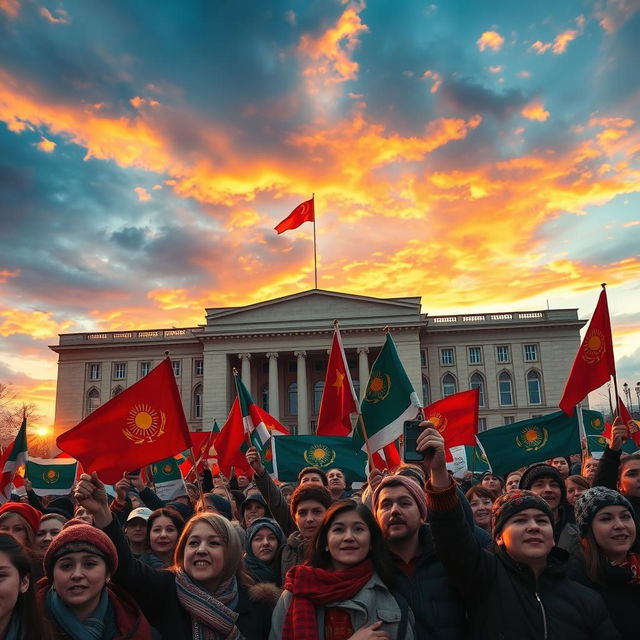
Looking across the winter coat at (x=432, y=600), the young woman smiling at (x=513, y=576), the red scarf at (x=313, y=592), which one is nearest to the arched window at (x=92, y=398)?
the red scarf at (x=313, y=592)

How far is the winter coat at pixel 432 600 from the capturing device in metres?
3.35

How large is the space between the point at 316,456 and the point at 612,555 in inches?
337

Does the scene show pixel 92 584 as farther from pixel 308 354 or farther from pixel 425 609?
pixel 308 354

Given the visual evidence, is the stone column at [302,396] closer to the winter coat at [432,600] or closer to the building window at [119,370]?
the building window at [119,370]

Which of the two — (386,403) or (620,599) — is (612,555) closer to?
(620,599)

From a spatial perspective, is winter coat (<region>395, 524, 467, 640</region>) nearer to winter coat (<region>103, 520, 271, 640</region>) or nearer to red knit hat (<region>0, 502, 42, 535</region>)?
winter coat (<region>103, 520, 271, 640</region>)

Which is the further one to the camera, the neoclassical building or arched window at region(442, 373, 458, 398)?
arched window at region(442, 373, 458, 398)

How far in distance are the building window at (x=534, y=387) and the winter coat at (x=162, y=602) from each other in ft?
190

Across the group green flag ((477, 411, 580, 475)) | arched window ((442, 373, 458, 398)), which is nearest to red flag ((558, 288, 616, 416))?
green flag ((477, 411, 580, 475))

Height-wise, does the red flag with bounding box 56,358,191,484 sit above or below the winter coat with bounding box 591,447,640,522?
above

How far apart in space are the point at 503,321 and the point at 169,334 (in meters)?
34.7

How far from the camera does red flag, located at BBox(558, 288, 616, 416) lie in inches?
371

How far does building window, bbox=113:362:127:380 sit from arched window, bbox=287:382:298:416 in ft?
56.5

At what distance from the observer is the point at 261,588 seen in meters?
4.00
